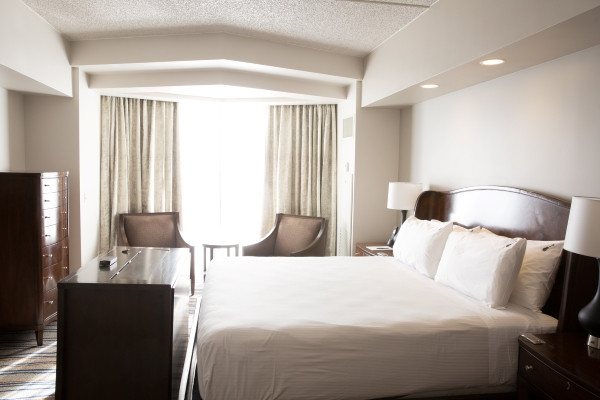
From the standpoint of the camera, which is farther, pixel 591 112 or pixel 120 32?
pixel 120 32

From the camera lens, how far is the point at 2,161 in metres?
3.94

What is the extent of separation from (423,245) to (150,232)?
10.4 feet

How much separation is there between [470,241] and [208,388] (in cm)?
183

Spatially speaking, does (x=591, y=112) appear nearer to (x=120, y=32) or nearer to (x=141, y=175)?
(x=120, y=32)

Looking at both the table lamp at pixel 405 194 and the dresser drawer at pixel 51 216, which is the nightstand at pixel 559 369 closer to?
the table lamp at pixel 405 194

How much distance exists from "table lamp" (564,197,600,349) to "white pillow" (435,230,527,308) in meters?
0.44

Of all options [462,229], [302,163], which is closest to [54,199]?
[302,163]

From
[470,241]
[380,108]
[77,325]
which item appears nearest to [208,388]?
[77,325]

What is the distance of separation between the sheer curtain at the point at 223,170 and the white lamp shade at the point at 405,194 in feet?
6.81

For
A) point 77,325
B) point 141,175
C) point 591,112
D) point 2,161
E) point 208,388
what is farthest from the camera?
point 141,175

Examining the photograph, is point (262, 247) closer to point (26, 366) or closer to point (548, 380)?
point (26, 366)

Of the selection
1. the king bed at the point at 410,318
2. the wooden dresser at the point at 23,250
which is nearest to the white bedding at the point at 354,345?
the king bed at the point at 410,318

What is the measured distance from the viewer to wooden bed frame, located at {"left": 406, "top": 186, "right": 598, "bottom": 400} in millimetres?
2188

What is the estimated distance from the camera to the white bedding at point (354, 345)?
200cm
